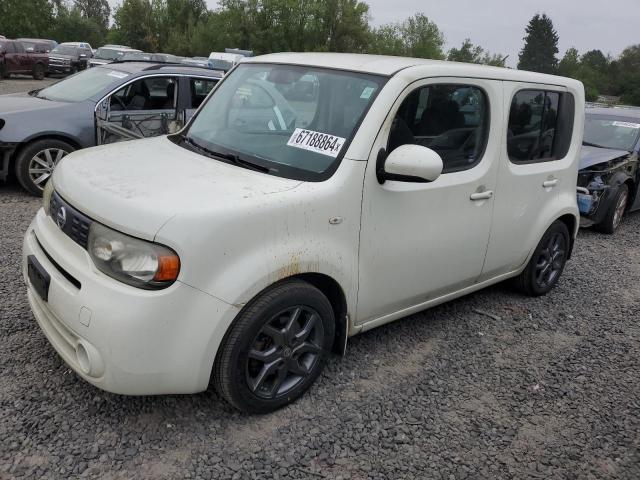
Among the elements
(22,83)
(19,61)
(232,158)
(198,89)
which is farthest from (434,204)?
(19,61)

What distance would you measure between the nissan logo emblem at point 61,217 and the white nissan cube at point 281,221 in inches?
0.7

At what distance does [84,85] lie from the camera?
704 centimetres

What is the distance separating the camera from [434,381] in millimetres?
3348

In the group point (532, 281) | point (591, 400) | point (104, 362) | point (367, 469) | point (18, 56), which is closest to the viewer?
point (104, 362)

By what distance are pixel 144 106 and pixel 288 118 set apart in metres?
4.33

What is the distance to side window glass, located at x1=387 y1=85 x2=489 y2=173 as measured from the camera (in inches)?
123

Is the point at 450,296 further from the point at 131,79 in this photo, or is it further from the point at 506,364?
the point at 131,79

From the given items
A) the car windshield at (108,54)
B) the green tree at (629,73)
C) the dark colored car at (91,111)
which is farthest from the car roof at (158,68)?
the green tree at (629,73)

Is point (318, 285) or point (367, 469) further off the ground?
point (318, 285)

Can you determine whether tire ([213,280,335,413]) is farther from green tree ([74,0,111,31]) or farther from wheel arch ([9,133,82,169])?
green tree ([74,0,111,31])

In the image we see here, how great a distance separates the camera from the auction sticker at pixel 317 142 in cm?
290

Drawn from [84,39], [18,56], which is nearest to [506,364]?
[18,56]

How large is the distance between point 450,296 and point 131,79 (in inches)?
197

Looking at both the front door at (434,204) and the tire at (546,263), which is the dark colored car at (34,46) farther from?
the front door at (434,204)
